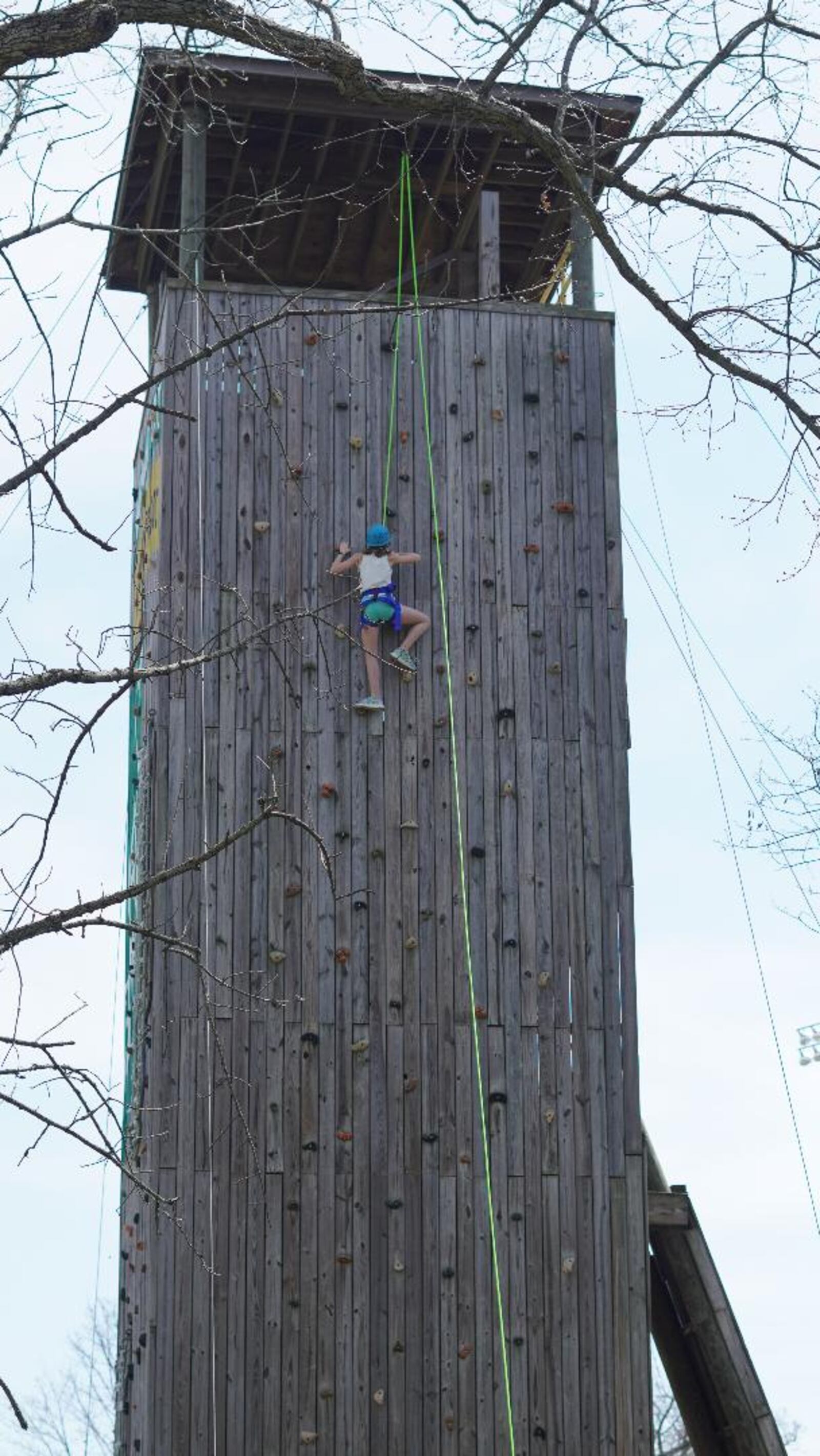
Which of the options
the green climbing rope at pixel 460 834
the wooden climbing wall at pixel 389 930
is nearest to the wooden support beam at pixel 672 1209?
the wooden climbing wall at pixel 389 930

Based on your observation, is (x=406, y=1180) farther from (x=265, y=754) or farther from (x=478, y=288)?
(x=478, y=288)

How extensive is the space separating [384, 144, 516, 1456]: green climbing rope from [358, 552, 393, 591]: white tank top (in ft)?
1.11

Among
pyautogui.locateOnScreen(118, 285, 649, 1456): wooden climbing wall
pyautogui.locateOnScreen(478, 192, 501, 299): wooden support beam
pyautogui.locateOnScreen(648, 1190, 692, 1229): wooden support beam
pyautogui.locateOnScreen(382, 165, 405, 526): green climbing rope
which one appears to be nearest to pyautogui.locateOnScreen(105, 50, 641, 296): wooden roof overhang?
pyautogui.locateOnScreen(478, 192, 501, 299): wooden support beam

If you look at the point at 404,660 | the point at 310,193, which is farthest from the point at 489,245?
the point at 404,660

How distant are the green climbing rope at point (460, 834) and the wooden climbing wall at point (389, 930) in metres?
0.04

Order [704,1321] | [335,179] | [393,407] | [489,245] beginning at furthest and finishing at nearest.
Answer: [335,179], [489,245], [393,407], [704,1321]

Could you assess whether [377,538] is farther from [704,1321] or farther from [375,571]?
[704,1321]

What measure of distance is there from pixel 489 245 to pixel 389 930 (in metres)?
3.96

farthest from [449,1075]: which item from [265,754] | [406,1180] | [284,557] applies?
[284,557]

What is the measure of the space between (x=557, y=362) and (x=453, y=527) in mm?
1149

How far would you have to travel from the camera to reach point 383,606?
37.2ft

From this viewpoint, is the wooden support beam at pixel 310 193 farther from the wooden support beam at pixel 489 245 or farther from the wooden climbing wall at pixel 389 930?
the wooden climbing wall at pixel 389 930

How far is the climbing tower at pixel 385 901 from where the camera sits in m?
10.6

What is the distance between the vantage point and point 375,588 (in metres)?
11.3
